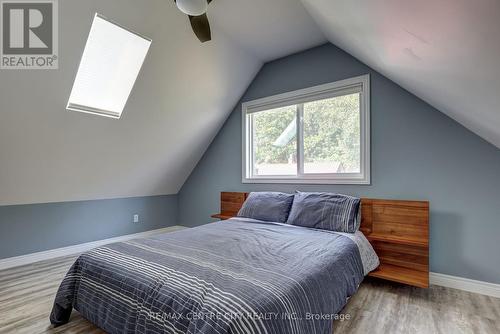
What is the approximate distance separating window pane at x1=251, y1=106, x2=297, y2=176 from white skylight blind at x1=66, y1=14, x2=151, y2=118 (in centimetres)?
177

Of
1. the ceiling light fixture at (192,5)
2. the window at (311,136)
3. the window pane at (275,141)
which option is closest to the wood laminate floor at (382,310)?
the window at (311,136)

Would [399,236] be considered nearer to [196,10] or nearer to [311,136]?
[311,136]

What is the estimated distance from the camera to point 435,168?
242cm

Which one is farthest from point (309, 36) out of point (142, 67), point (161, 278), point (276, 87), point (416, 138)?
point (161, 278)

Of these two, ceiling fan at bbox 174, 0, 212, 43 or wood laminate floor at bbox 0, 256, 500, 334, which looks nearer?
ceiling fan at bbox 174, 0, 212, 43

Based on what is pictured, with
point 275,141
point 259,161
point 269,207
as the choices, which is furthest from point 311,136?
point 269,207

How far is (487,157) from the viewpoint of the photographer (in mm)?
2203

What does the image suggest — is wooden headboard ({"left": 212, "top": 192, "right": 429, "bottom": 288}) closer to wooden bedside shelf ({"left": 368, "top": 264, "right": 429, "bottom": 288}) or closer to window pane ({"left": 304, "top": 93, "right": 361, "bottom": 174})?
wooden bedside shelf ({"left": 368, "top": 264, "right": 429, "bottom": 288})

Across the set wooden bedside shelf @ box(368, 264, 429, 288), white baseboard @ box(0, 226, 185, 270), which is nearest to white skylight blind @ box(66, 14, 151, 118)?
white baseboard @ box(0, 226, 185, 270)

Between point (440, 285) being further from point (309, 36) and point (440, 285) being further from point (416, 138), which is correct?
point (309, 36)

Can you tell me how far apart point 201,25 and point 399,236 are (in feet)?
8.80

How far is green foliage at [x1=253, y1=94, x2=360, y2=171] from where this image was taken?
9.55 feet

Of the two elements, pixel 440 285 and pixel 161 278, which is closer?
pixel 161 278

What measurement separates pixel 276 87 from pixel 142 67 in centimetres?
176
